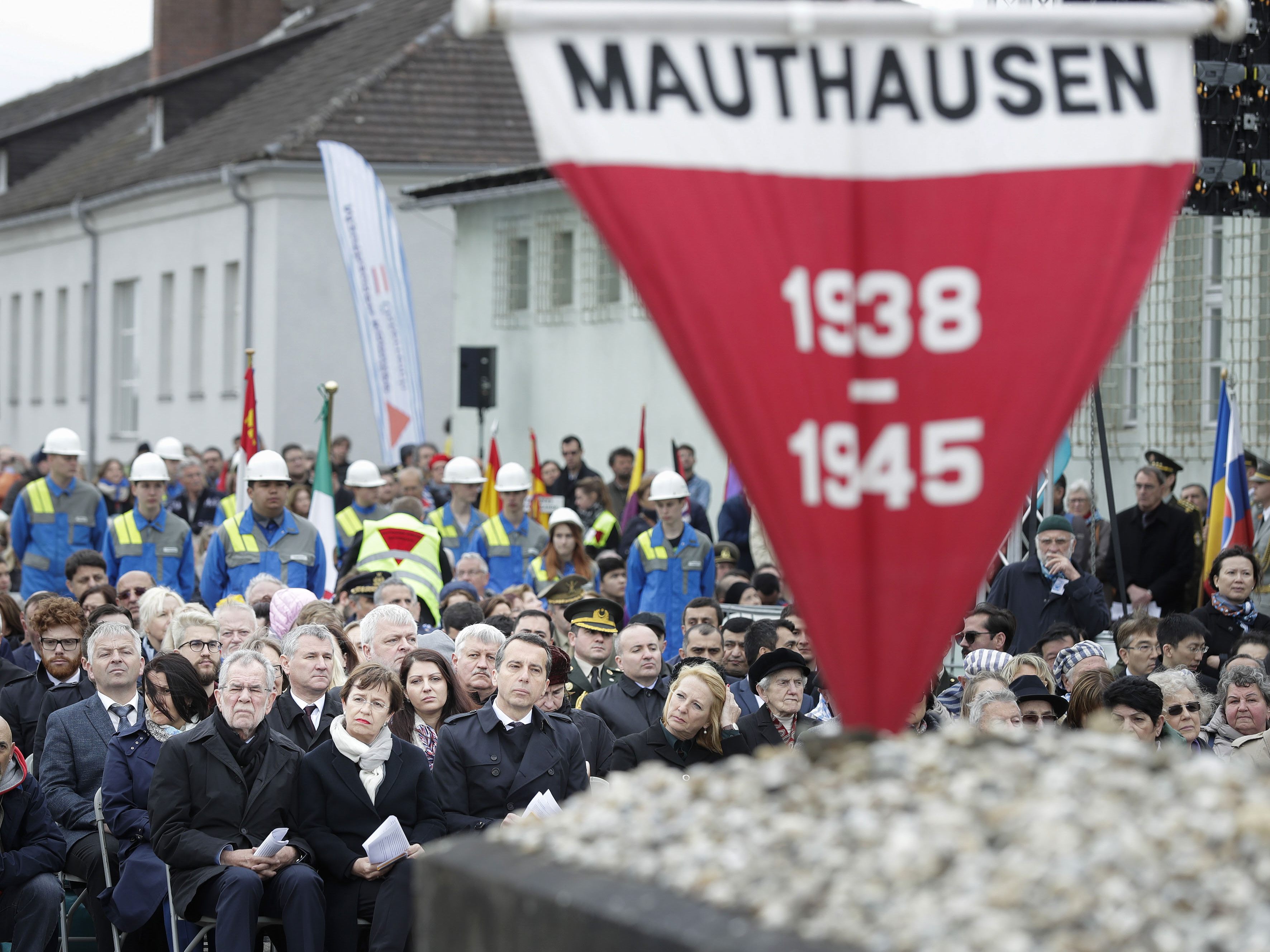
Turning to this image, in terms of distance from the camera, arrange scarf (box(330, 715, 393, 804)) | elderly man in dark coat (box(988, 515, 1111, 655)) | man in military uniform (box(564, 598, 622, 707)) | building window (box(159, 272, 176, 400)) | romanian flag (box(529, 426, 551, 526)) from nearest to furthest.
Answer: scarf (box(330, 715, 393, 804)) → man in military uniform (box(564, 598, 622, 707)) → elderly man in dark coat (box(988, 515, 1111, 655)) → romanian flag (box(529, 426, 551, 526)) → building window (box(159, 272, 176, 400))

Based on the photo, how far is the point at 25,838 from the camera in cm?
853

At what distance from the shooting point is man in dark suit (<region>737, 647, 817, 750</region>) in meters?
9.67

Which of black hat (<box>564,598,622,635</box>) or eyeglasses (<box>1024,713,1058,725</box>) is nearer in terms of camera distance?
eyeglasses (<box>1024,713,1058,725</box>)

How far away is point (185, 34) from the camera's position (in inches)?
1831

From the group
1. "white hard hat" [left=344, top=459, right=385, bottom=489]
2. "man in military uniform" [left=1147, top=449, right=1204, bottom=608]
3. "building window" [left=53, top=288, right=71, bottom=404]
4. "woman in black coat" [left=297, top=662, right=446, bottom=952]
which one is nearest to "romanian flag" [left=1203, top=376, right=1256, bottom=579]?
"man in military uniform" [left=1147, top=449, right=1204, bottom=608]

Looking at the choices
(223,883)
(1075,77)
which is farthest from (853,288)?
(223,883)

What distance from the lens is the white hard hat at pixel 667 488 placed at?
1599cm

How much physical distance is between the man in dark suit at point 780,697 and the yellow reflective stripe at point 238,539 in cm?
565

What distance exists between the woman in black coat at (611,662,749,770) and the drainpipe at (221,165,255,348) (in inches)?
A: 1095

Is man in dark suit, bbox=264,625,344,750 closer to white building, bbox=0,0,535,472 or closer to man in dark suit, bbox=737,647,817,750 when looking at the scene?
man in dark suit, bbox=737,647,817,750

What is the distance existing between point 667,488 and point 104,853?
824cm

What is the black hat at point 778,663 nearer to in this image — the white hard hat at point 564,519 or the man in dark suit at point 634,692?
the man in dark suit at point 634,692

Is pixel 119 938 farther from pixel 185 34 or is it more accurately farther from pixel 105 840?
pixel 185 34

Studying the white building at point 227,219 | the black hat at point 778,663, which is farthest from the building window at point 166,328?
the black hat at point 778,663
